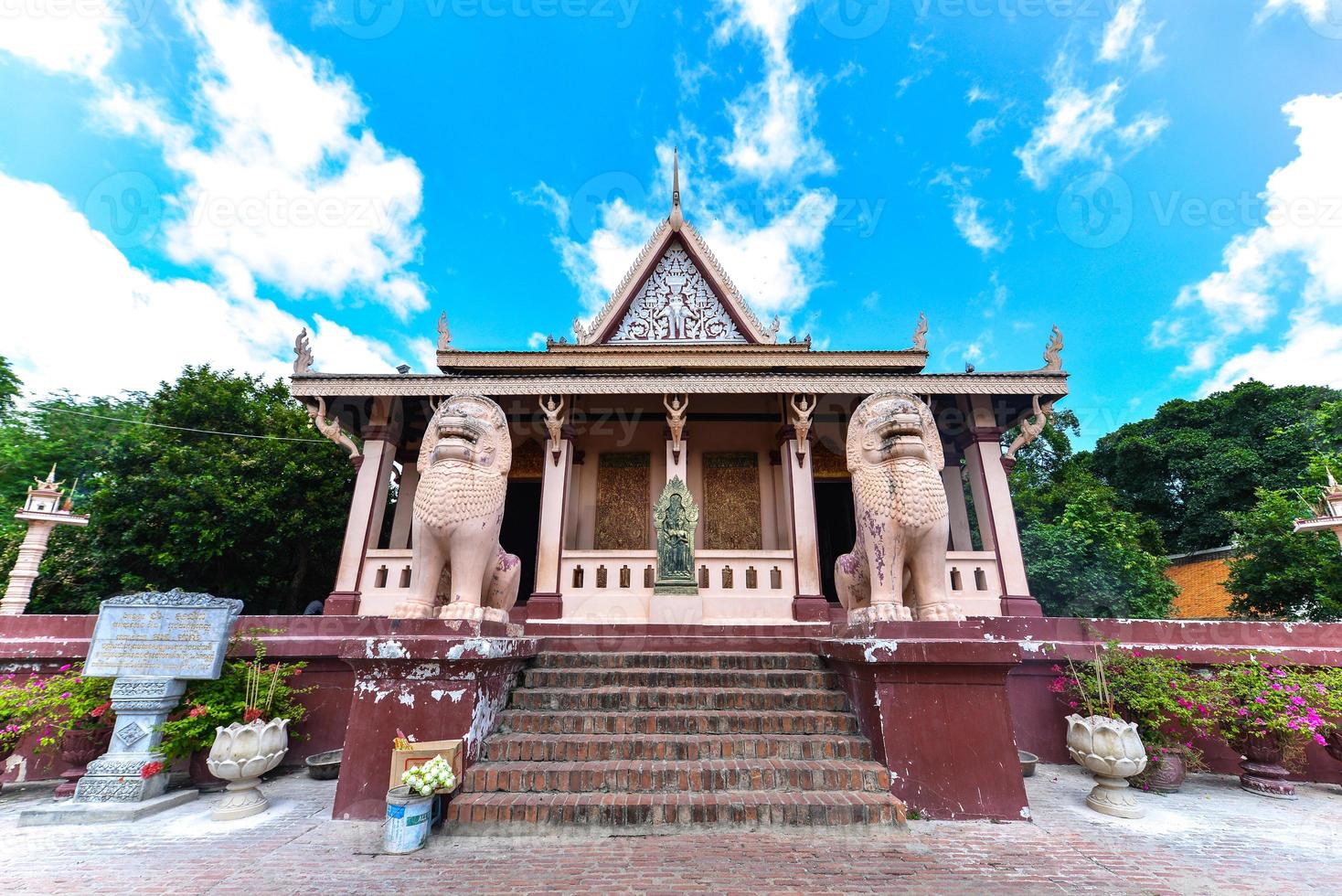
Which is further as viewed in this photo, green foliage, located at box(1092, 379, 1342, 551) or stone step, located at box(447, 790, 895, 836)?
green foliage, located at box(1092, 379, 1342, 551)

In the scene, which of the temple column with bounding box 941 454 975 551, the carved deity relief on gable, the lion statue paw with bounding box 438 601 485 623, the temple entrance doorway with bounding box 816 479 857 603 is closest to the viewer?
the lion statue paw with bounding box 438 601 485 623

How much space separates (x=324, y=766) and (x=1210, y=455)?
970 inches

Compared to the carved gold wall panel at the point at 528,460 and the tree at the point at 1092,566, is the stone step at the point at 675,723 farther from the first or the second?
the tree at the point at 1092,566

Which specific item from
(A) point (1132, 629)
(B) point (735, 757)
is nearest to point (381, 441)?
(B) point (735, 757)

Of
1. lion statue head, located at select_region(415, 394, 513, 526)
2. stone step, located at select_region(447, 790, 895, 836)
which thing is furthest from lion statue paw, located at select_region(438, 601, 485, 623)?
stone step, located at select_region(447, 790, 895, 836)

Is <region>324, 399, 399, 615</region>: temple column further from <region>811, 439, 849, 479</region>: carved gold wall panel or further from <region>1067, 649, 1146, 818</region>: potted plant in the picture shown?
<region>1067, 649, 1146, 818</region>: potted plant

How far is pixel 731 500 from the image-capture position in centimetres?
900

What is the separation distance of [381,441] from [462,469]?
15.6 ft

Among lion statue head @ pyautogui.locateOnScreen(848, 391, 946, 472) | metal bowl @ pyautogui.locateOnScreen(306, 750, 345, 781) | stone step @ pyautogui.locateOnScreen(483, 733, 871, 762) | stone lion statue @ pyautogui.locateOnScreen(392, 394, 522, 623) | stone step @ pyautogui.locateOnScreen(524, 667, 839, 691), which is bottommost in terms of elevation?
metal bowl @ pyautogui.locateOnScreen(306, 750, 345, 781)

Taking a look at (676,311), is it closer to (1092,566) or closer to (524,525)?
(524,525)

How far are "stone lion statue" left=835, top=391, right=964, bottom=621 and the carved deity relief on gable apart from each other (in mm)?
6371

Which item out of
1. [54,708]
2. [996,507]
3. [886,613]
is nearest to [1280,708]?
[886,613]

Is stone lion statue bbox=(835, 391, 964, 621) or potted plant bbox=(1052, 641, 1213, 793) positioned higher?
stone lion statue bbox=(835, 391, 964, 621)

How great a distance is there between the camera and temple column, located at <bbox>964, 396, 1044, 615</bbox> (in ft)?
22.3
